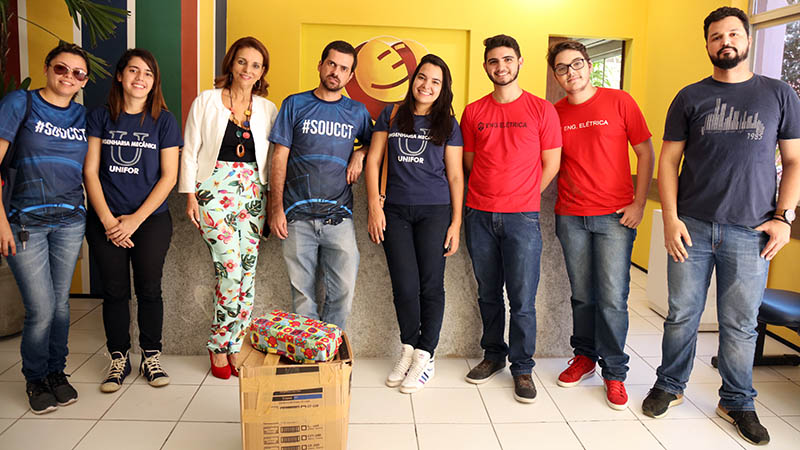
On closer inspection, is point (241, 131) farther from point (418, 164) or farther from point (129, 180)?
point (418, 164)

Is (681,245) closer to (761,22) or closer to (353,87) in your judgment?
(761,22)

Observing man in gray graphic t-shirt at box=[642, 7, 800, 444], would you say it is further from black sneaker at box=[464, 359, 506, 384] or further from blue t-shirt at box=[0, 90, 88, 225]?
blue t-shirt at box=[0, 90, 88, 225]

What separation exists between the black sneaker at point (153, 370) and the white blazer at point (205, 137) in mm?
868

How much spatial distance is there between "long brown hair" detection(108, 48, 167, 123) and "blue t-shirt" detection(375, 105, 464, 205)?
1084mm

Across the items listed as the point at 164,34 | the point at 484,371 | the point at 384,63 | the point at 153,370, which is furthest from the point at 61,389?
the point at 384,63

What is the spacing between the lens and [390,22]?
19.1 feet

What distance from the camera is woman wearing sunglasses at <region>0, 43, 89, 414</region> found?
8.11 ft

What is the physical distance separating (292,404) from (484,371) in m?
1.24

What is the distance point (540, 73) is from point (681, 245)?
3745 mm

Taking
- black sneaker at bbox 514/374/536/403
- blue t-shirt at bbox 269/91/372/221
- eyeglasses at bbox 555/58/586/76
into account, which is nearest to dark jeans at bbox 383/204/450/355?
blue t-shirt at bbox 269/91/372/221

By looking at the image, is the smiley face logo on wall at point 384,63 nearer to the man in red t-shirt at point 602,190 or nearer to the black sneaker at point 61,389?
the man in red t-shirt at point 602,190

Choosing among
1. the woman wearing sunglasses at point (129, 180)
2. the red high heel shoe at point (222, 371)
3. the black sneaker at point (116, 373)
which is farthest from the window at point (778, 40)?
the black sneaker at point (116, 373)

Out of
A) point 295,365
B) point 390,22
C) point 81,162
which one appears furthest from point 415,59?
point 295,365

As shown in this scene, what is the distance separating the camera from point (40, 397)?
8.68 feet
